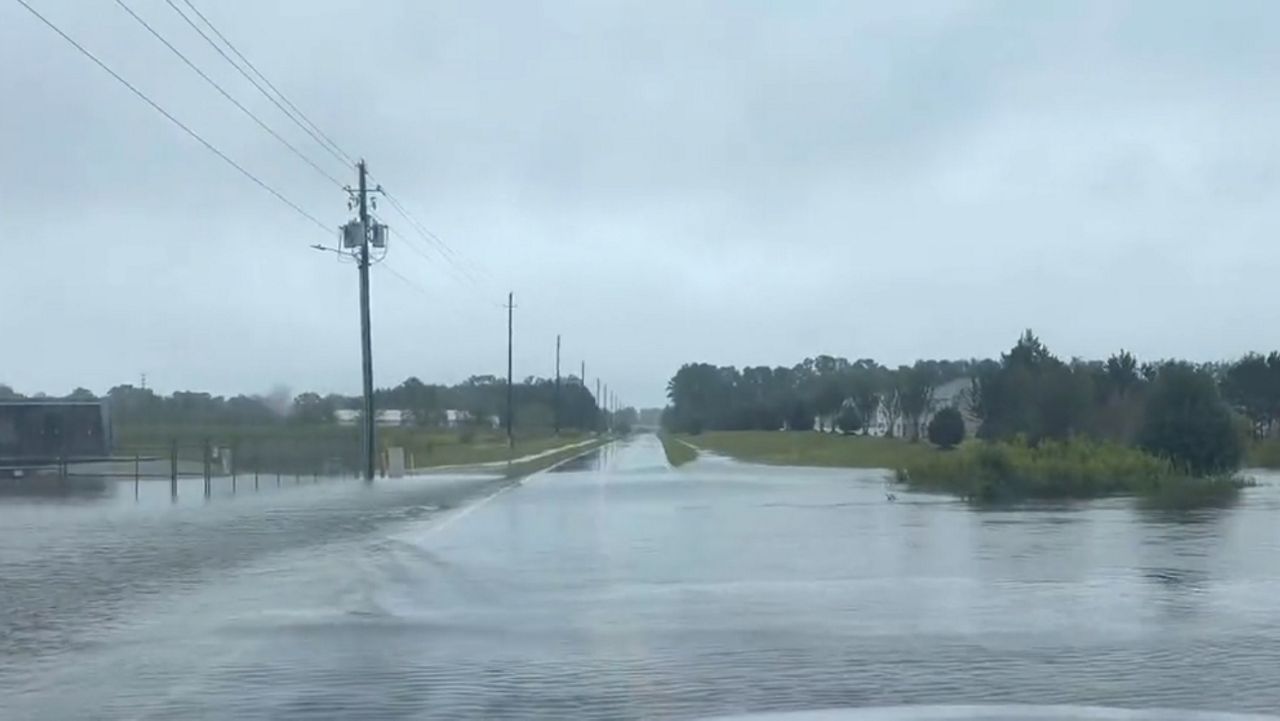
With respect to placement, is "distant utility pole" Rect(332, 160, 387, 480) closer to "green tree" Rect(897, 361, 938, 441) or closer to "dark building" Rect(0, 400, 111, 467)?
"dark building" Rect(0, 400, 111, 467)

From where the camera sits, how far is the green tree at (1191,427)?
145 feet

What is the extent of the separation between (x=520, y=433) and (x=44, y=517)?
95711 millimetres

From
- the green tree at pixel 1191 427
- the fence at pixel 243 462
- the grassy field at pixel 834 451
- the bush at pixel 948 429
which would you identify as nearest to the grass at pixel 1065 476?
the green tree at pixel 1191 427

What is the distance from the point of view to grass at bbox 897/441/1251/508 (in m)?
34.8

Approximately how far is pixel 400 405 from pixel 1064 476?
58.2m

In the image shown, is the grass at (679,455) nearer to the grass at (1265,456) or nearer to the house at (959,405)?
the house at (959,405)

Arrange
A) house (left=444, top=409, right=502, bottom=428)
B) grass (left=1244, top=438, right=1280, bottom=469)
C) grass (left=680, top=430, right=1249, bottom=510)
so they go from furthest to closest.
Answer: house (left=444, top=409, right=502, bottom=428), grass (left=1244, top=438, right=1280, bottom=469), grass (left=680, top=430, right=1249, bottom=510)

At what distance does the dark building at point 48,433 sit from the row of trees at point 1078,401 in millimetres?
27141

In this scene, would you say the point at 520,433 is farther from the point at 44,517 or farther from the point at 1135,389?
the point at 44,517

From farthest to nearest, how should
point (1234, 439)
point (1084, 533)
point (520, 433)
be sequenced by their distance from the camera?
point (520, 433) → point (1234, 439) → point (1084, 533)

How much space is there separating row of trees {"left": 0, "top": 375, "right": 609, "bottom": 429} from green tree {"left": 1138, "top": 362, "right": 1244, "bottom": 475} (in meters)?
24.5

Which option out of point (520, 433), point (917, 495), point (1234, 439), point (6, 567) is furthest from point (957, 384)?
point (6, 567)

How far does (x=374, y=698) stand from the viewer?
10.6 metres

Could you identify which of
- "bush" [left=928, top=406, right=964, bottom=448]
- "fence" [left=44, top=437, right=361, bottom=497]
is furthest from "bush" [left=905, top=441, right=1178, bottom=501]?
"bush" [left=928, top=406, right=964, bottom=448]
